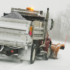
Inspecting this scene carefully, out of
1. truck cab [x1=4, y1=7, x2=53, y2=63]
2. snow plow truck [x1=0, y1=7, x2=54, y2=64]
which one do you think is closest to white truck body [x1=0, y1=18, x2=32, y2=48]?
snow plow truck [x1=0, y1=7, x2=54, y2=64]

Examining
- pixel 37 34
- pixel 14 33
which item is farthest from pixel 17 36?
pixel 37 34

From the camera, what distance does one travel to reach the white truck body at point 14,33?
697 cm

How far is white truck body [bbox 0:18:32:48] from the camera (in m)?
6.97

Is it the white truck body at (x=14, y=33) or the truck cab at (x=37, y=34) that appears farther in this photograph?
the truck cab at (x=37, y=34)

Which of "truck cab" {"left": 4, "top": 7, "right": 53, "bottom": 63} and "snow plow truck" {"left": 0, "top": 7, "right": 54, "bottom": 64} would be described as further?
"truck cab" {"left": 4, "top": 7, "right": 53, "bottom": 63}

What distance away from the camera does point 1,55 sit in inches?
303

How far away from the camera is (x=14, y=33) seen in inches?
276

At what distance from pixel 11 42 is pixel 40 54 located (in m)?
2.92

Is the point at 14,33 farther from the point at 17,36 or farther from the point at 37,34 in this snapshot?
the point at 37,34

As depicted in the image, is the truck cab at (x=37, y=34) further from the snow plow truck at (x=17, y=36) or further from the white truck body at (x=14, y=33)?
the white truck body at (x=14, y=33)

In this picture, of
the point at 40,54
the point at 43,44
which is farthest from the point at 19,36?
the point at 40,54

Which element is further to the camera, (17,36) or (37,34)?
(37,34)

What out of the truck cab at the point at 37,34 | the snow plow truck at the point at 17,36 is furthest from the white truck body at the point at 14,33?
the truck cab at the point at 37,34

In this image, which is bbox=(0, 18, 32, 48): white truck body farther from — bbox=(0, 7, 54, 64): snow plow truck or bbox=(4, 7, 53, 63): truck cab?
bbox=(4, 7, 53, 63): truck cab
